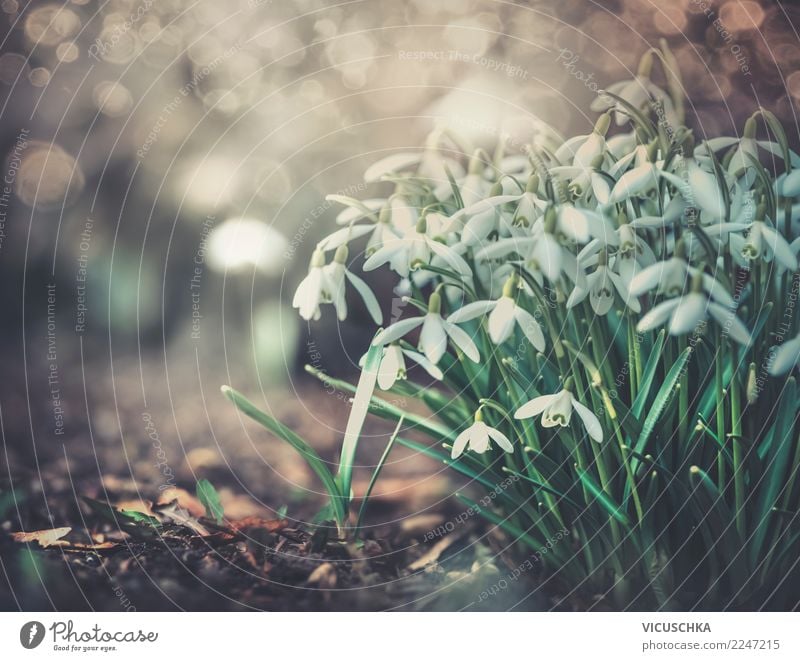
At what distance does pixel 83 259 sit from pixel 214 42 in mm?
352

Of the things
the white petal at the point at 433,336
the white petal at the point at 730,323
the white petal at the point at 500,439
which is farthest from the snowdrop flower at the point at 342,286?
the white petal at the point at 730,323

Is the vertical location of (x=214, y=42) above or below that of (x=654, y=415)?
above

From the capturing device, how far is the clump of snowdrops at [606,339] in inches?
34.4

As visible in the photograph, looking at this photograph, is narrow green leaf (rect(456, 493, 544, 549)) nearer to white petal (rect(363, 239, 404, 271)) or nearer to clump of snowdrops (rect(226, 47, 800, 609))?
clump of snowdrops (rect(226, 47, 800, 609))

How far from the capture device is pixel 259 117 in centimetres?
98

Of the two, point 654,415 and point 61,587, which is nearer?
point 654,415

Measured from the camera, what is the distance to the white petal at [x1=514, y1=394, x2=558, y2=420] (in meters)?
0.88

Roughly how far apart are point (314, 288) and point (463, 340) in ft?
0.65

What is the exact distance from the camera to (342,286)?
914 mm

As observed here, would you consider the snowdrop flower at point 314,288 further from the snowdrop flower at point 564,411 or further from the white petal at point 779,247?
the white petal at point 779,247
